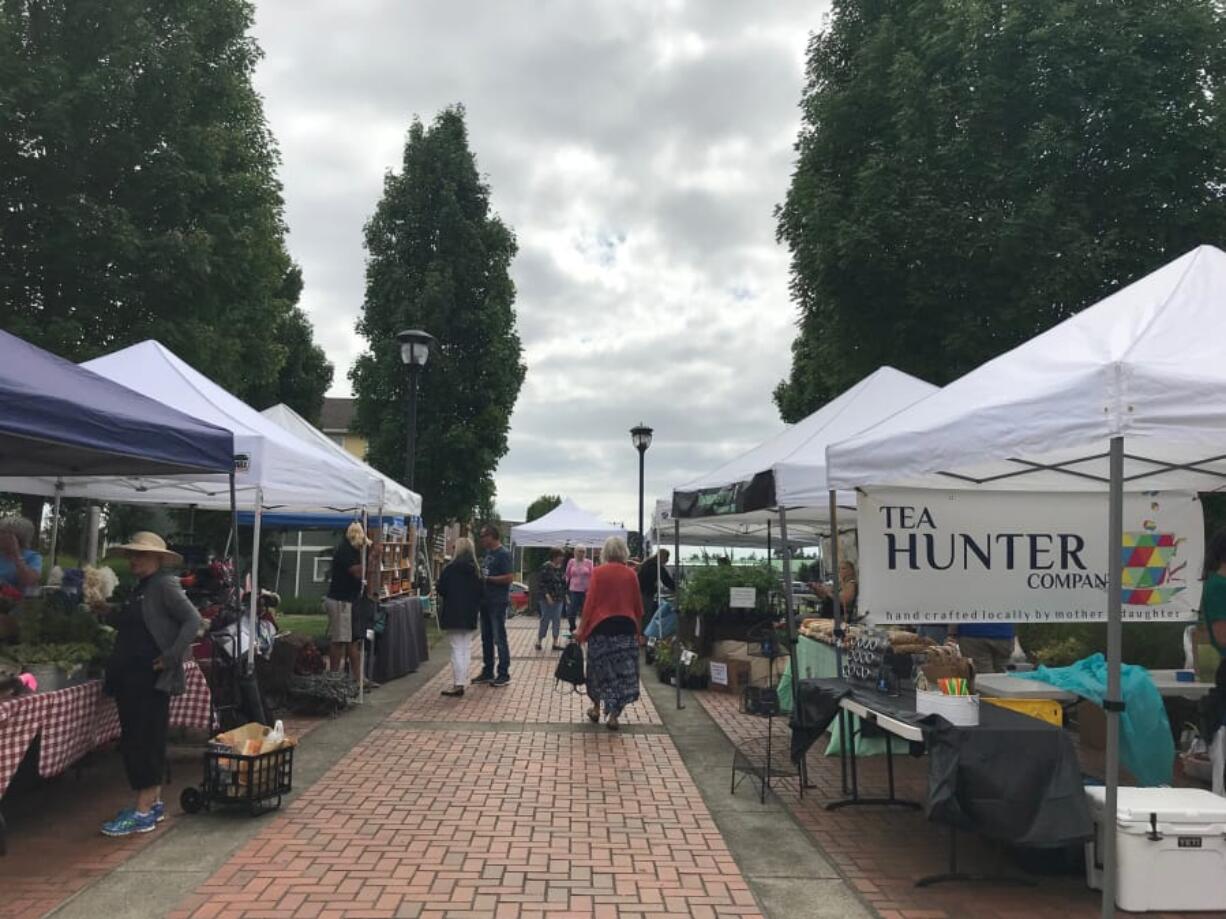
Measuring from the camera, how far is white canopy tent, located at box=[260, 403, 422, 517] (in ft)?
30.5

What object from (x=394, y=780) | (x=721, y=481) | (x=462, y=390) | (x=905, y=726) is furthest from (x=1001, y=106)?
(x=462, y=390)

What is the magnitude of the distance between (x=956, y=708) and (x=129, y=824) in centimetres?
449

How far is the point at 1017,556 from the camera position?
21.1 ft

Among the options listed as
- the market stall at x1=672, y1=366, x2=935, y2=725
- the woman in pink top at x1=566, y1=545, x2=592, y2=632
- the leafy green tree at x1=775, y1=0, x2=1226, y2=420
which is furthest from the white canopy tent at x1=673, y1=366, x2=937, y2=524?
the woman in pink top at x1=566, y1=545, x2=592, y2=632

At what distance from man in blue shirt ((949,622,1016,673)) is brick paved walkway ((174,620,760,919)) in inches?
108

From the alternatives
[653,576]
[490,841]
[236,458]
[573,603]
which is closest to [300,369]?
[573,603]

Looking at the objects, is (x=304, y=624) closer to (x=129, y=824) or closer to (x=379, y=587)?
(x=379, y=587)

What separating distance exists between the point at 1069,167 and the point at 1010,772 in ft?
35.1

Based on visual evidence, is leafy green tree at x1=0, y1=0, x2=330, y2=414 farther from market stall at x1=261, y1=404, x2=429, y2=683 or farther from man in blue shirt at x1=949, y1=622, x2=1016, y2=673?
man in blue shirt at x1=949, y1=622, x2=1016, y2=673

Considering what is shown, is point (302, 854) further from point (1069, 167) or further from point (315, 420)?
point (315, 420)

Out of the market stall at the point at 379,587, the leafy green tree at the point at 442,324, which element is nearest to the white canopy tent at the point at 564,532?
the leafy green tree at the point at 442,324

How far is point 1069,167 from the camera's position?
1223cm

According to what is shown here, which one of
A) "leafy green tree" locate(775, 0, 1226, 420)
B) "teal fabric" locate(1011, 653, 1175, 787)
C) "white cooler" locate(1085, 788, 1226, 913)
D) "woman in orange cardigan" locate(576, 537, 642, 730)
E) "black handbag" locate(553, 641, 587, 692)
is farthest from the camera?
"leafy green tree" locate(775, 0, 1226, 420)

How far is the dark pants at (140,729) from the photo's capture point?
5.00m
